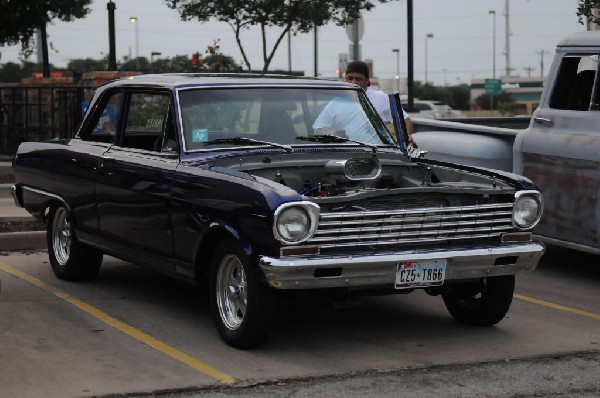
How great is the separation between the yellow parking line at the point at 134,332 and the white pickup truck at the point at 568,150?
157 inches

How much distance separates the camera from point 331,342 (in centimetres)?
809

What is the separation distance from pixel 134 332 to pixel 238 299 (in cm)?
93

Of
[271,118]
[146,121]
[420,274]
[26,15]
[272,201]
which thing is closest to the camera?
[272,201]

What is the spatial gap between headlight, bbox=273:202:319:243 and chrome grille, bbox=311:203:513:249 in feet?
0.26

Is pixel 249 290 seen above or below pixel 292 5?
below

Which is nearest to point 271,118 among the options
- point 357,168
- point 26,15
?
point 357,168

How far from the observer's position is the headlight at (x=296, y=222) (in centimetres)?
727

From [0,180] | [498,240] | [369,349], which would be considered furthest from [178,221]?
[0,180]

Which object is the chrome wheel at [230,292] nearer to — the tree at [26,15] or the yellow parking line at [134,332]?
the yellow parking line at [134,332]

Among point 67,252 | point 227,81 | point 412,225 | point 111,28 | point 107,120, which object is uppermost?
point 111,28

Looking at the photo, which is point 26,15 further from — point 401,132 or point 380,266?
point 380,266

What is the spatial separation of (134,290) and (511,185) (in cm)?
339

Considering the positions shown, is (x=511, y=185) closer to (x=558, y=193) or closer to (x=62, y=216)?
(x=558, y=193)

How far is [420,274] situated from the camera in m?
7.68
